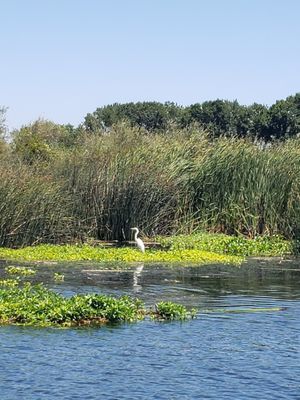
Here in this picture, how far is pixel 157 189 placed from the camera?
110 feet

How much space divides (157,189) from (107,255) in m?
5.27

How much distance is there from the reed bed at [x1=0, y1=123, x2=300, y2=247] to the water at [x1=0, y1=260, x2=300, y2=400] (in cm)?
859

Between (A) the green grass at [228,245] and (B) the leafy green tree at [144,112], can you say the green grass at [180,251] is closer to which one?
(A) the green grass at [228,245]

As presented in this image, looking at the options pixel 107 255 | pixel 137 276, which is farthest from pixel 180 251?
pixel 137 276

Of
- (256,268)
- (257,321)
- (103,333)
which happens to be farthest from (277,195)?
(103,333)

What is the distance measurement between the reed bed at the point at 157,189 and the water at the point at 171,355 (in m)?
8.59

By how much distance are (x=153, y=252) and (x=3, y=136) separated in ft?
70.8

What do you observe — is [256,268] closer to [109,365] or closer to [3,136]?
[109,365]

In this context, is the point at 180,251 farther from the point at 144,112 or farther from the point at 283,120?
the point at 144,112

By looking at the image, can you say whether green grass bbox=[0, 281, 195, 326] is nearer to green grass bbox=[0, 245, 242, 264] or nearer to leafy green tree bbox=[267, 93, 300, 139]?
A: green grass bbox=[0, 245, 242, 264]

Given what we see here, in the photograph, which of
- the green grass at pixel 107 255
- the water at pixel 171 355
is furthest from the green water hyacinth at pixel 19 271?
the green grass at pixel 107 255

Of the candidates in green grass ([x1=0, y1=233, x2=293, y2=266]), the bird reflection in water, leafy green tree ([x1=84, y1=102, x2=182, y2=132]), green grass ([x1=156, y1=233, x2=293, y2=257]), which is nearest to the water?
the bird reflection in water

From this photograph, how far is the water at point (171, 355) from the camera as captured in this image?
14.0 meters

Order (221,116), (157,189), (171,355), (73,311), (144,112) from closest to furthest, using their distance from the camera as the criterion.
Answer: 1. (171,355)
2. (73,311)
3. (157,189)
4. (221,116)
5. (144,112)
